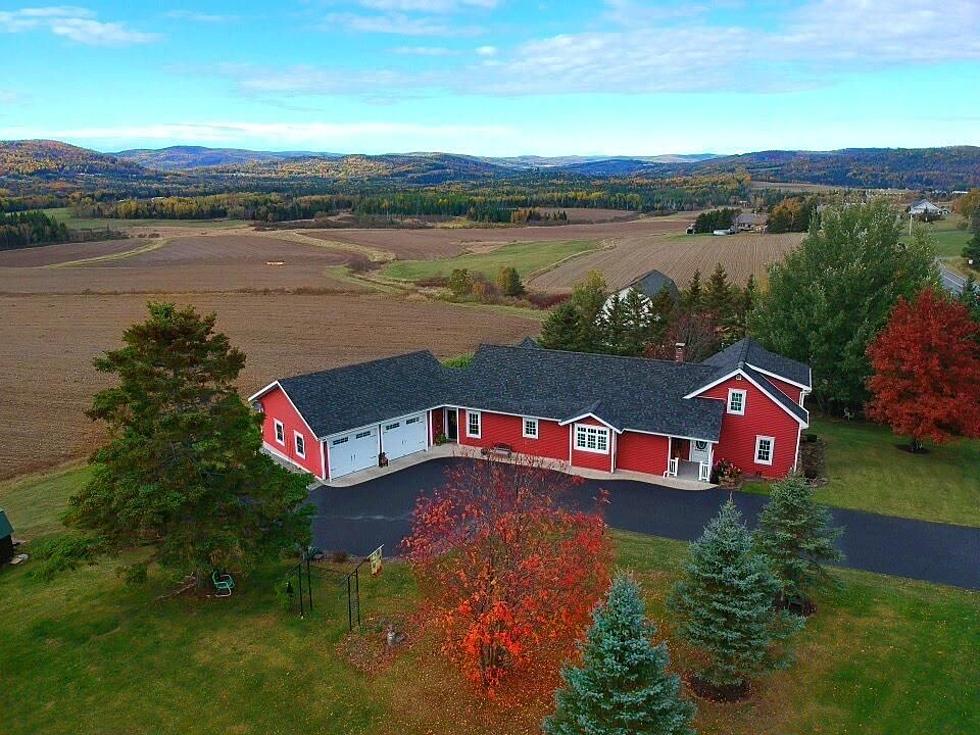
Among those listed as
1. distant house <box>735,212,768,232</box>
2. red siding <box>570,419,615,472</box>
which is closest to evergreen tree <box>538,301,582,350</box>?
red siding <box>570,419,615,472</box>

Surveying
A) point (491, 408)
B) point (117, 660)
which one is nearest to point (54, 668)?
point (117, 660)

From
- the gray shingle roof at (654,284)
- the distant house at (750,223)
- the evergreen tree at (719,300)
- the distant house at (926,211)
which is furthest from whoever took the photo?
the distant house at (750,223)

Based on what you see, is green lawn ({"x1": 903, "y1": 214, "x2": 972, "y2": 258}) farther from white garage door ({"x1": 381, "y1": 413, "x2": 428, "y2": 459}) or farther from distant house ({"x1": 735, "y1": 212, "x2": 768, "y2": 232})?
white garage door ({"x1": 381, "y1": 413, "x2": 428, "y2": 459})

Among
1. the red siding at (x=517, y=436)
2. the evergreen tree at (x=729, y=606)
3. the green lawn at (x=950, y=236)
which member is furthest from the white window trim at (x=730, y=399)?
the green lawn at (x=950, y=236)

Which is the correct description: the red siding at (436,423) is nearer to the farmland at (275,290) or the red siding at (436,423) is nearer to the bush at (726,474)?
the bush at (726,474)

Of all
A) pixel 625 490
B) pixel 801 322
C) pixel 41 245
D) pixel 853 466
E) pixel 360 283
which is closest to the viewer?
pixel 625 490

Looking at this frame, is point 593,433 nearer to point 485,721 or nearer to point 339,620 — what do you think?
point 339,620
